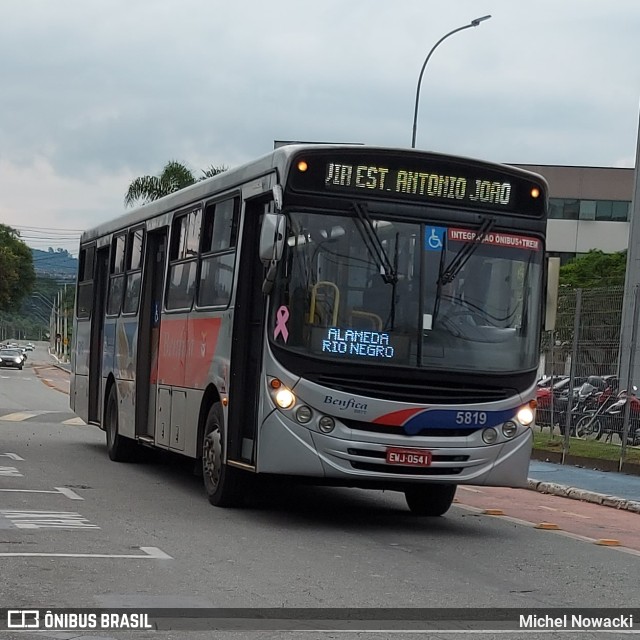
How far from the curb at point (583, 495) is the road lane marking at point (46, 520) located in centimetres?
705

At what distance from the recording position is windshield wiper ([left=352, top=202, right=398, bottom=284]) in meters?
11.9

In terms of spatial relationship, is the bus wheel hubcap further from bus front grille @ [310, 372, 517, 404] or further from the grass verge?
the grass verge

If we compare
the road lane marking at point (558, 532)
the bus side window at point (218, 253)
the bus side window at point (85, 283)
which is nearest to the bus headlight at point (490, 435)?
the road lane marking at point (558, 532)

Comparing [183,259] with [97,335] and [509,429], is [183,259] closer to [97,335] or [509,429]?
[509,429]

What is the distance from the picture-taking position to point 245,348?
41.7 feet

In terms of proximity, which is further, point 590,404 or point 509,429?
point 590,404

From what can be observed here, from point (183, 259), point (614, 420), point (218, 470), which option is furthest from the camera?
point (614, 420)

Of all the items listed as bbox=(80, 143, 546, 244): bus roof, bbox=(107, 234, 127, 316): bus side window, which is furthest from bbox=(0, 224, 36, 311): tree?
bbox=(80, 143, 546, 244): bus roof

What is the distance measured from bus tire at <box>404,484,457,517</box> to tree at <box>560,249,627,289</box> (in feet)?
180

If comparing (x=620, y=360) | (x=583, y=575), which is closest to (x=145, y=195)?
(x=620, y=360)

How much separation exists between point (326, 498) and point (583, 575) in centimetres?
548

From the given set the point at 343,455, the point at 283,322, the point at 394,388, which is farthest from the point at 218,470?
the point at 394,388

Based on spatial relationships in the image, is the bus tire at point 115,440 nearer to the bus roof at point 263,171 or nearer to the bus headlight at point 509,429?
the bus roof at point 263,171

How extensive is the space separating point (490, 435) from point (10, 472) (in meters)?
6.41
